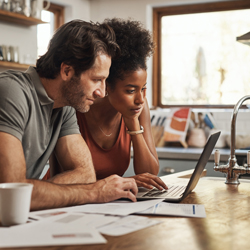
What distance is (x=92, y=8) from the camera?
4781 millimetres

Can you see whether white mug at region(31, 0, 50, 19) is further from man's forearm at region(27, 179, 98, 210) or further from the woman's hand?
man's forearm at region(27, 179, 98, 210)

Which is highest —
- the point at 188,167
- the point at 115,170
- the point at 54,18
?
the point at 54,18

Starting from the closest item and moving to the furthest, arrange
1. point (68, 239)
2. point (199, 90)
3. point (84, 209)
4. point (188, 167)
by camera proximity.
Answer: point (68, 239), point (84, 209), point (188, 167), point (199, 90)

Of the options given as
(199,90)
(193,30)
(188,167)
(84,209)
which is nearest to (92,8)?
(193,30)

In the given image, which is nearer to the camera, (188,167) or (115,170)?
(115,170)

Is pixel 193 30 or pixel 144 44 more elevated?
pixel 193 30

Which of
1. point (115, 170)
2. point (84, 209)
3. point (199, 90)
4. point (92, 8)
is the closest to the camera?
point (84, 209)

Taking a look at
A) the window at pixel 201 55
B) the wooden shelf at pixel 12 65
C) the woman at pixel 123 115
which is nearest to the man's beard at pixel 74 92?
the woman at pixel 123 115

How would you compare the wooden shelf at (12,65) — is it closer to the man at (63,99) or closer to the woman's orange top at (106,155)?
the woman's orange top at (106,155)

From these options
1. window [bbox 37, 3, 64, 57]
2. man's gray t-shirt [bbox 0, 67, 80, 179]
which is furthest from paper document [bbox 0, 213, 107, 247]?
window [bbox 37, 3, 64, 57]

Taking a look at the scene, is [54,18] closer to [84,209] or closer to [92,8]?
[92,8]

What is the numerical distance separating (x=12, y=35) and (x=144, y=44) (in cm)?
219

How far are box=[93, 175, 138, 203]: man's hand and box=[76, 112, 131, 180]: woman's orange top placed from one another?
61cm

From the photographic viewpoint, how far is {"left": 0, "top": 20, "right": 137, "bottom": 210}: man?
4.57 ft
